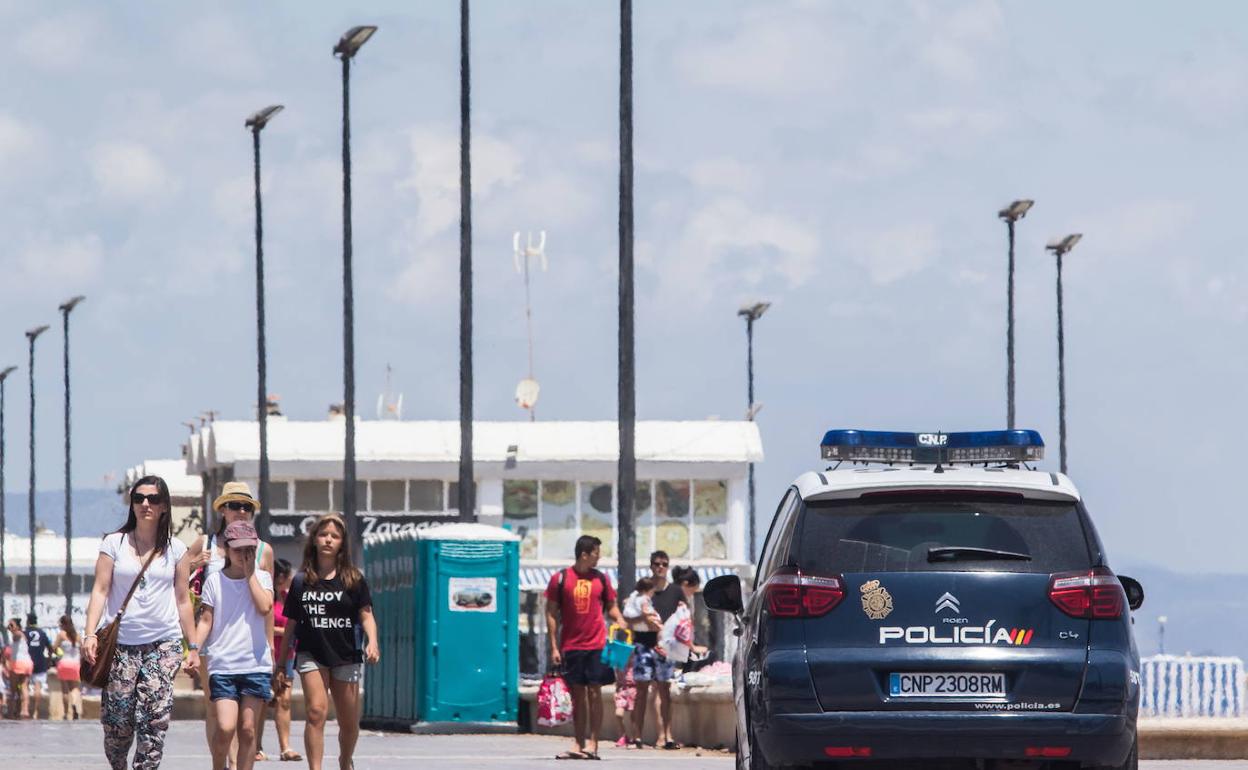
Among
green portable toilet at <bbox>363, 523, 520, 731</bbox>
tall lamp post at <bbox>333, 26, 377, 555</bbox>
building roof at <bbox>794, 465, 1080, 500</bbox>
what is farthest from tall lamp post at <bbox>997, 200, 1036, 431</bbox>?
building roof at <bbox>794, 465, 1080, 500</bbox>

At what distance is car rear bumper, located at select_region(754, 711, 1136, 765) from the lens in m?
13.1

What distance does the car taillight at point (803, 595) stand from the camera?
1334 centimetres

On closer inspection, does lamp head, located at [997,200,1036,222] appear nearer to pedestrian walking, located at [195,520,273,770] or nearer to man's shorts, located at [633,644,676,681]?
man's shorts, located at [633,644,676,681]

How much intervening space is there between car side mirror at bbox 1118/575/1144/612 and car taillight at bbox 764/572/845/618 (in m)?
1.79

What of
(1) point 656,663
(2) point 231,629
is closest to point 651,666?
(1) point 656,663

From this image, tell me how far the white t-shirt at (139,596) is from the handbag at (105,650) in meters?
0.03

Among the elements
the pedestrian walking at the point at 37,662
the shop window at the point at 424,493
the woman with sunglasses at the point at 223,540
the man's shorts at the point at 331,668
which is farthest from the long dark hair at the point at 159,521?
the shop window at the point at 424,493

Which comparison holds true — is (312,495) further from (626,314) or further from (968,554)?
(968,554)

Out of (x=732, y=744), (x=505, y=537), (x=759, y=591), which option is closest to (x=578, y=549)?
(x=732, y=744)

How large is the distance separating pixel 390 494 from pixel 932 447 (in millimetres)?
61813

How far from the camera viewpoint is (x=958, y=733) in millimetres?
13102

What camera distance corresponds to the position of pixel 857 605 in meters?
13.3

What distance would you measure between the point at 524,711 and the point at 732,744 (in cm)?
469

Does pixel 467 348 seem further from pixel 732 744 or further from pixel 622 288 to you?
pixel 732 744
